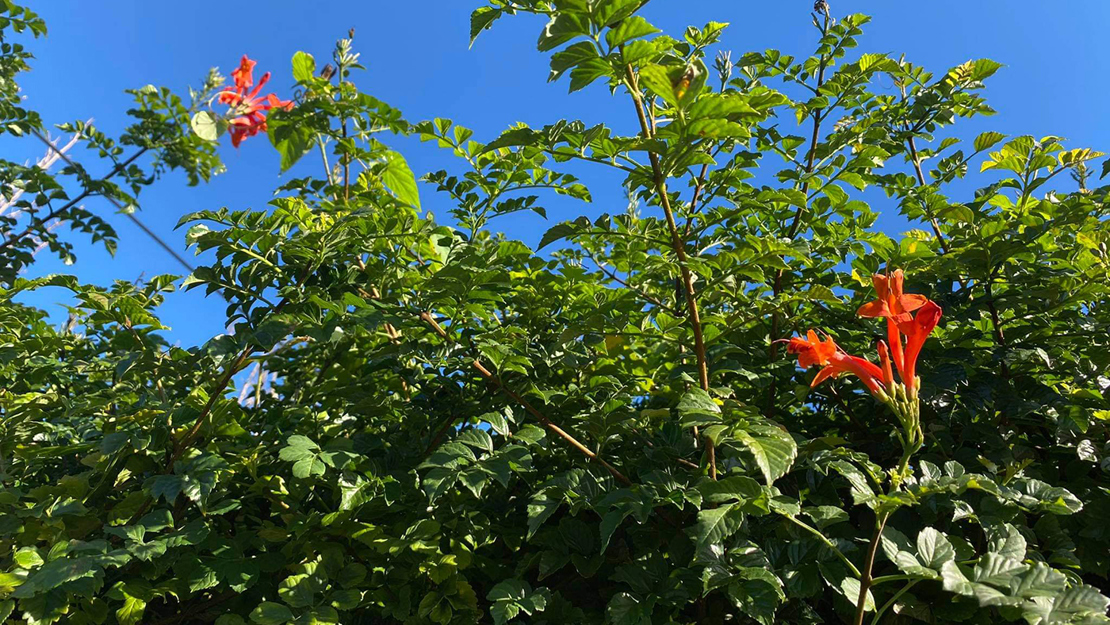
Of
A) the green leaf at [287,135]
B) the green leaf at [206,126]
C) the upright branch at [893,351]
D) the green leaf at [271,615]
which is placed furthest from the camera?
the green leaf at [206,126]

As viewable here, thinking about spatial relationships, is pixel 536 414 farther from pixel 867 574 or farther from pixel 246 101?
pixel 246 101

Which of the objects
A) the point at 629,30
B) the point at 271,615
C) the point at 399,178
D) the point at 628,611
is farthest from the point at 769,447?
the point at 399,178

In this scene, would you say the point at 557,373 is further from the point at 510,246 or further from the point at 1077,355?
the point at 1077,355

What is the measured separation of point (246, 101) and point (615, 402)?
6.49ft

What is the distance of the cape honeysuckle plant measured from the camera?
1.27 metres

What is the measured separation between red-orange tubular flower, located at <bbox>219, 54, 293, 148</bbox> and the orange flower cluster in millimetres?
2193

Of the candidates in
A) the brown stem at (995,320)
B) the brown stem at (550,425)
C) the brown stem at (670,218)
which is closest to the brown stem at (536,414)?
the brown stem at (550,425)

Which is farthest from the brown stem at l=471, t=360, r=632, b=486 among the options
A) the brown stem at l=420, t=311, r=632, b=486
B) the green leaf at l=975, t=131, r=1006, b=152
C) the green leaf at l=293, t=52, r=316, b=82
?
the green leaf at l=975, t=131, r=1006, b=152

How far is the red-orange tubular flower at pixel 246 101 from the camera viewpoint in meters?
2.56

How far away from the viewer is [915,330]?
126cm

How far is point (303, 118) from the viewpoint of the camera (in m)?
1.98

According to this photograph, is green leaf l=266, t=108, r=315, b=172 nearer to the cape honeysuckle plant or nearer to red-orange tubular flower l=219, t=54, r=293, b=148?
the cape honeysuckle plant

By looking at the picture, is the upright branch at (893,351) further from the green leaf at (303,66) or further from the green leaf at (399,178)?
the green leaf at (303,66)

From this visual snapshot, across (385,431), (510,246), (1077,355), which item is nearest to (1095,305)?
(1077,355)
